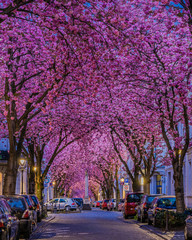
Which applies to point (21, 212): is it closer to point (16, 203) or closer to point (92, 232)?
point (16, 203)

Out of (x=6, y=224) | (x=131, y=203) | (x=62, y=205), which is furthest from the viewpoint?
(x=62, y=205)

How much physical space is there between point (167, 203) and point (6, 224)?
1383 centimetres

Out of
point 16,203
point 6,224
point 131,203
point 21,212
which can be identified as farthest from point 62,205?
point 6,224

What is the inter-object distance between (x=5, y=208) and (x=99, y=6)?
5.36m

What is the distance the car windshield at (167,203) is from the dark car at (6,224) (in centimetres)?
1162

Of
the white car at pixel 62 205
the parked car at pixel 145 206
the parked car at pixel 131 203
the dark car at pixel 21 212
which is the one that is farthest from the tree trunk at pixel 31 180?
the dark car at pixel 21 212

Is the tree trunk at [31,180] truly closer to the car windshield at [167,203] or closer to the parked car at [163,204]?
the parked car at [163,204]

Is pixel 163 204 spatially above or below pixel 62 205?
below

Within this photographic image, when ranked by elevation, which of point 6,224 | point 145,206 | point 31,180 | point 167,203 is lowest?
point 6,224

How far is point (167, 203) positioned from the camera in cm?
2439

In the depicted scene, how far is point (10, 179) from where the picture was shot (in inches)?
905

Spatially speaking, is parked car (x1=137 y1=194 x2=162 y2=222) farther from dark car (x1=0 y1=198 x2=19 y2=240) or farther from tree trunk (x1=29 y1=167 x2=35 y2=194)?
dark car (x1=0 y1=198 x2=19 y2=240)

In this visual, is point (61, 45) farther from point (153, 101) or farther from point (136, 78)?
point (153, 101)

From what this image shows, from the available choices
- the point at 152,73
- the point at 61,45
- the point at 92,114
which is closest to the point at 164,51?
the point at 152,73
